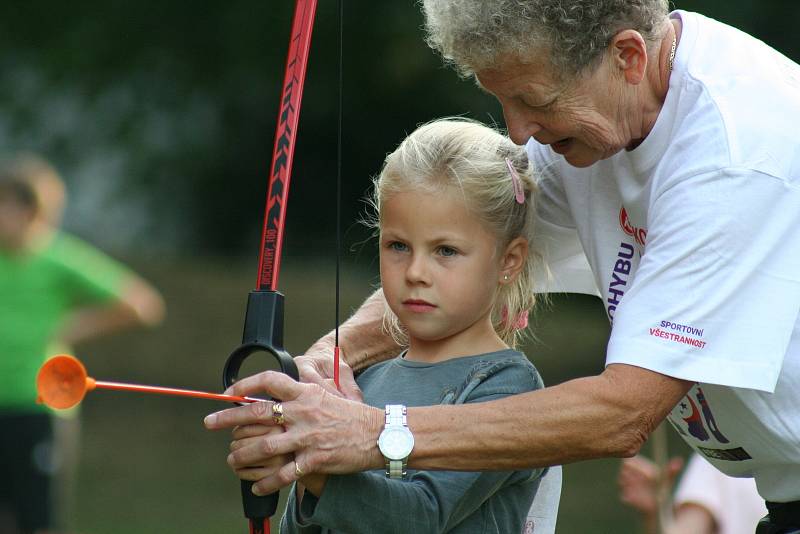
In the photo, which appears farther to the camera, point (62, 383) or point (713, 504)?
point (713, 504)

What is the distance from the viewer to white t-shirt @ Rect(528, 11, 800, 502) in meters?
2.39

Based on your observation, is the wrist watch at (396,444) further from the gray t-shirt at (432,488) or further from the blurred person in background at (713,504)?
the blurred person in background at (713,504)

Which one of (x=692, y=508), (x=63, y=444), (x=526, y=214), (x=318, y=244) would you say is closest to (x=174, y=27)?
(x=318, y=244)

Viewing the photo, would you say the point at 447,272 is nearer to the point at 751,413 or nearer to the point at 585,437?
the point at 585,437

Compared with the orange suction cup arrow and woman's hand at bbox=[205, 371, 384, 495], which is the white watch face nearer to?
woman's hand at bbox=[205, 371, 384, 495]

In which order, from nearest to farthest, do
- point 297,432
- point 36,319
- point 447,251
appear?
point 297,432
point 447,251
point 36,319

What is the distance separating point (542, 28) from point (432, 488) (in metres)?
0.89

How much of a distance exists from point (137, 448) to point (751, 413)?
9.26 m

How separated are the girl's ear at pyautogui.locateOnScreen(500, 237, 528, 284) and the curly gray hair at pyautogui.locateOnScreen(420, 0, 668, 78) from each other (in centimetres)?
42

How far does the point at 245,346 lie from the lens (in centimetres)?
240

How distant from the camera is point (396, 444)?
2.33m

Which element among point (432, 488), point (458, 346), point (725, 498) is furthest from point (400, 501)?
point (725, 498)

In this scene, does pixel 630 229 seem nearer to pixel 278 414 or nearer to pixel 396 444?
pixel 396 444

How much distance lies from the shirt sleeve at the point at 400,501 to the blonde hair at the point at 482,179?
49 centimetres
